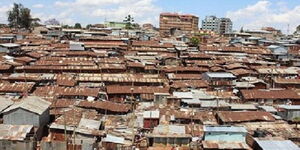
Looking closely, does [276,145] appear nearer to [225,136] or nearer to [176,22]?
[225,136]

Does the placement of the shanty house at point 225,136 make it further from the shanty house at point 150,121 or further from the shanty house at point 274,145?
the shanty house at point 150,121

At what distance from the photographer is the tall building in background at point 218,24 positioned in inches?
4692

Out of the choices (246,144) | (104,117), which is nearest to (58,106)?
(104,117)

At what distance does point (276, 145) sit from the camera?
1873 centimetres

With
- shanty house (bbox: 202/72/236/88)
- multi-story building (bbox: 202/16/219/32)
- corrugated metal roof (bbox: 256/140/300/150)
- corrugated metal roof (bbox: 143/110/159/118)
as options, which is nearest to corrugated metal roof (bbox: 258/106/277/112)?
shanty house (bbox: 202/72/236/88)

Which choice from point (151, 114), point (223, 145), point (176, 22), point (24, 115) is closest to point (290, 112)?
point (223, 145)

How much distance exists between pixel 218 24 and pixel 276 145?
105204 millimetres

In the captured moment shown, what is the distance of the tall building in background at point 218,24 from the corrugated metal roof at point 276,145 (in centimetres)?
10285

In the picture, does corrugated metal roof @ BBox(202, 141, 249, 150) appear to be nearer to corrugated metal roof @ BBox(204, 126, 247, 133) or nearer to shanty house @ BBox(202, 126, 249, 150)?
shanty house @ BBox(202, 126, 249, 150)

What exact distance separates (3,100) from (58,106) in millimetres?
3937

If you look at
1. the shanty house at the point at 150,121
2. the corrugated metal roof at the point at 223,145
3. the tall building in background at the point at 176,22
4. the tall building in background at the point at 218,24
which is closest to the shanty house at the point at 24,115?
the shanty house at the point at 150,121

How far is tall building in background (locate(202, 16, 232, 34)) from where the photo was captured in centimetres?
11919

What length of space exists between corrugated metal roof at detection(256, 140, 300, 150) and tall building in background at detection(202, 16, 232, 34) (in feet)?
337

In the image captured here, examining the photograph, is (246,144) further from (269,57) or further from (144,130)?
(269,57)
